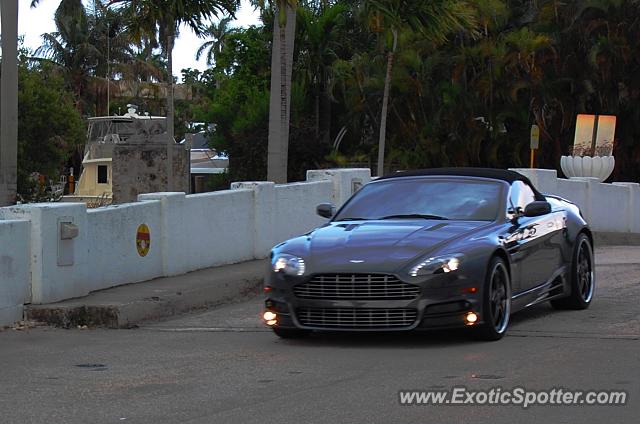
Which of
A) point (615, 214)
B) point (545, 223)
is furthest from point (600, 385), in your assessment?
point (615, 214)

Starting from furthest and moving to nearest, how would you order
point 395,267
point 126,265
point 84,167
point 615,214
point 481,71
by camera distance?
point 84,167 < point 481,71 < point 615,214 < point 126,265 < point 395,267

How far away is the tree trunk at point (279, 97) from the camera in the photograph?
22.6 metres

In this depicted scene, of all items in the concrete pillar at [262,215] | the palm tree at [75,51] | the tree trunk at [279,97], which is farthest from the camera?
the palm tree at [75,51]

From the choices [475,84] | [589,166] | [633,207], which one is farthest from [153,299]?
[475,84]

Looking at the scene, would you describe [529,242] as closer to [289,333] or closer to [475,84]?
[289,333]

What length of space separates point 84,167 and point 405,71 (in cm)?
1430

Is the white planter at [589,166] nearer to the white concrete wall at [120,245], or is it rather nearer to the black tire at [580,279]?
the white concrete wall at [120,245]

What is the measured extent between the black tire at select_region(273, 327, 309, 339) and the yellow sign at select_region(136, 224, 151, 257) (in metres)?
4.35

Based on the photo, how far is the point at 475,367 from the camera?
8664 mm

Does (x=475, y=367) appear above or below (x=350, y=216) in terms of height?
below

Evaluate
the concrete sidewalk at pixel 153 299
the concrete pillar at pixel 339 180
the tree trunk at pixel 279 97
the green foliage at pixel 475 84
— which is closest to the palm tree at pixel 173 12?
the tree trunk at pixel 279 97

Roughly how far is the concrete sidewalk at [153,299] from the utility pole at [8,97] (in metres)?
3.21

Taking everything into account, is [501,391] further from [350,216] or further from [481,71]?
[481,71]

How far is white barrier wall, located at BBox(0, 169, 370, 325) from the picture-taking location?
12203 millimetres
